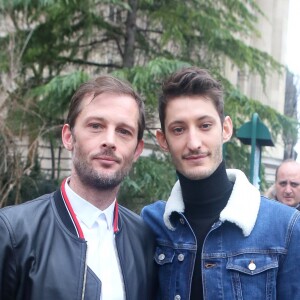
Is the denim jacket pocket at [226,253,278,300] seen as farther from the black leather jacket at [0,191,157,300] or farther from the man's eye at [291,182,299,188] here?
the man's eye at [291,182,299,188]

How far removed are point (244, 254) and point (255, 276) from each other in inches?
4.1

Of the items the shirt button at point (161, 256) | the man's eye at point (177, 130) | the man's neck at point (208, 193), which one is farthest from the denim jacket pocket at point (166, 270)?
the man's eye at point (177, 130)

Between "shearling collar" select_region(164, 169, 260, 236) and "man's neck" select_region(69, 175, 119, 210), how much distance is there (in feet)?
1.15

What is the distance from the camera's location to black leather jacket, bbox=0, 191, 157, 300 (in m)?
2.19

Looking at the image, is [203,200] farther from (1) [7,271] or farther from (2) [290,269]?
(1) [7,271]

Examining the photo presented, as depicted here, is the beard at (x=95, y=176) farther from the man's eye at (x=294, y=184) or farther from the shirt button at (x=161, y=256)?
the man's eye at (x=294, y=184)

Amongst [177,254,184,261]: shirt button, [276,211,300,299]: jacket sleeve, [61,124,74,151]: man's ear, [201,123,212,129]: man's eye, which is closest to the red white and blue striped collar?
[61,124,74,151]: man's ear

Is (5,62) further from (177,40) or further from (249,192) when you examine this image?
(249,192)

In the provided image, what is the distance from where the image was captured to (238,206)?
250 centimetres

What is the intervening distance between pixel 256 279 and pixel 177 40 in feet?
25.5

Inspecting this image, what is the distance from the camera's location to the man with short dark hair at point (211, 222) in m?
2.41

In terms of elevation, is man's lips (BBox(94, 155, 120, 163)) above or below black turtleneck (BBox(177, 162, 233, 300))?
above

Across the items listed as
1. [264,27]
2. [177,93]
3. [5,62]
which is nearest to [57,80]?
[5,62]

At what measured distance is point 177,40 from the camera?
9.78 metres
